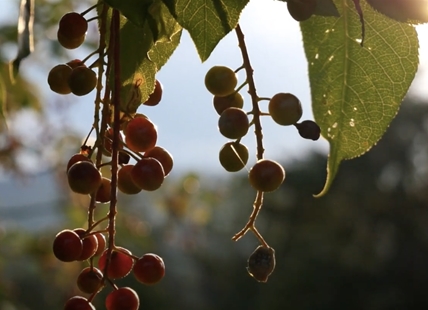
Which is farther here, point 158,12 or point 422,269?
point 422,269

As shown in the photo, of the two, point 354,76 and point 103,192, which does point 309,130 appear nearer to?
point 354,76

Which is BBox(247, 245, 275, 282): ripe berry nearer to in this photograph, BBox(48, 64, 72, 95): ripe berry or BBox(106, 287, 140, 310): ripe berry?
BBox(106, 287, 140, 310): ripe berry

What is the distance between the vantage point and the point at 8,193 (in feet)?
52.5

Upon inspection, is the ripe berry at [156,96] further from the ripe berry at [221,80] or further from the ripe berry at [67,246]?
the ripe berry at [67,246]

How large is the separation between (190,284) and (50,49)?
34.5 ft

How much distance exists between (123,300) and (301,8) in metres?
0.31

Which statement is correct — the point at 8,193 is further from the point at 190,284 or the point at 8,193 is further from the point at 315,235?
the point at 315,235

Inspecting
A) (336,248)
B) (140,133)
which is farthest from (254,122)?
(336,248)

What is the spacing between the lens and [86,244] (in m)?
0.62

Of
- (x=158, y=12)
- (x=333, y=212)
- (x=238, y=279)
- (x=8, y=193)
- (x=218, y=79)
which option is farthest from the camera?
(x=8, y=193)

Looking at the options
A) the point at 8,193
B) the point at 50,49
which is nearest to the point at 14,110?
the point at 50,49

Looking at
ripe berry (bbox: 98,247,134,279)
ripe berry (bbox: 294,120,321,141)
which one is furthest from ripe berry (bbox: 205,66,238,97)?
ripe berry (bbox: 98,247,134,279)

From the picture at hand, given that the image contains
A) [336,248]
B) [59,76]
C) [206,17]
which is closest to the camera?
[206,17]

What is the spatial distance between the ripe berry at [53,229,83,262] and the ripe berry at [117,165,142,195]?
0.24ft
